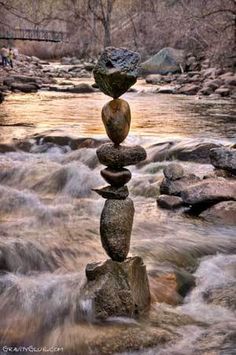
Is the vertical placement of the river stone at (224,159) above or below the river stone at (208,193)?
above

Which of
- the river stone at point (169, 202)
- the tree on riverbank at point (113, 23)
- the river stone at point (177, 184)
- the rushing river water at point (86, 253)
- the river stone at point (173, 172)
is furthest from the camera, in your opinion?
the tree on riverbank at point (113, 23)

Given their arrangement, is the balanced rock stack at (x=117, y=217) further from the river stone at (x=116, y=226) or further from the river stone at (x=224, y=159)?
the river stone at (x=224, y=159)

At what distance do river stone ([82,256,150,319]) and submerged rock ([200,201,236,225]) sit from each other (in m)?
2.58

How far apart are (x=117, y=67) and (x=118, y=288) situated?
58.0 inches

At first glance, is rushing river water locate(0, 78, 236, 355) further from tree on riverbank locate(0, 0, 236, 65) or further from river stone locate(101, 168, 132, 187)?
tree on riverbank locate(0, 0, 236, 65)

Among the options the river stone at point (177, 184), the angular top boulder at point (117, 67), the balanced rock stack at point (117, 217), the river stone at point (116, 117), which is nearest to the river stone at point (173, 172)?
the river stone at point (177, 184)

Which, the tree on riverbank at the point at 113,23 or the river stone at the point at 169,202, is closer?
the river stone at the point at 169,202

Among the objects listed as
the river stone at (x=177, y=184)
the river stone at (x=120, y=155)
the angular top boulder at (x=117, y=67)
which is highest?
the angular top boulder at (x=117, y=67)

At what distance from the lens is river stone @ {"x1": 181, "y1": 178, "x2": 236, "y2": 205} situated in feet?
21.0

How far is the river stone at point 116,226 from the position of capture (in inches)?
145

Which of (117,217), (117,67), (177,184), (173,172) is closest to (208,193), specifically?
(177,184)

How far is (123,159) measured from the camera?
11.8 ft

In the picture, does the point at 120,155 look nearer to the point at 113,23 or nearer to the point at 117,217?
the point at 117,217

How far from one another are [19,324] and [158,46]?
37876 millimetres
